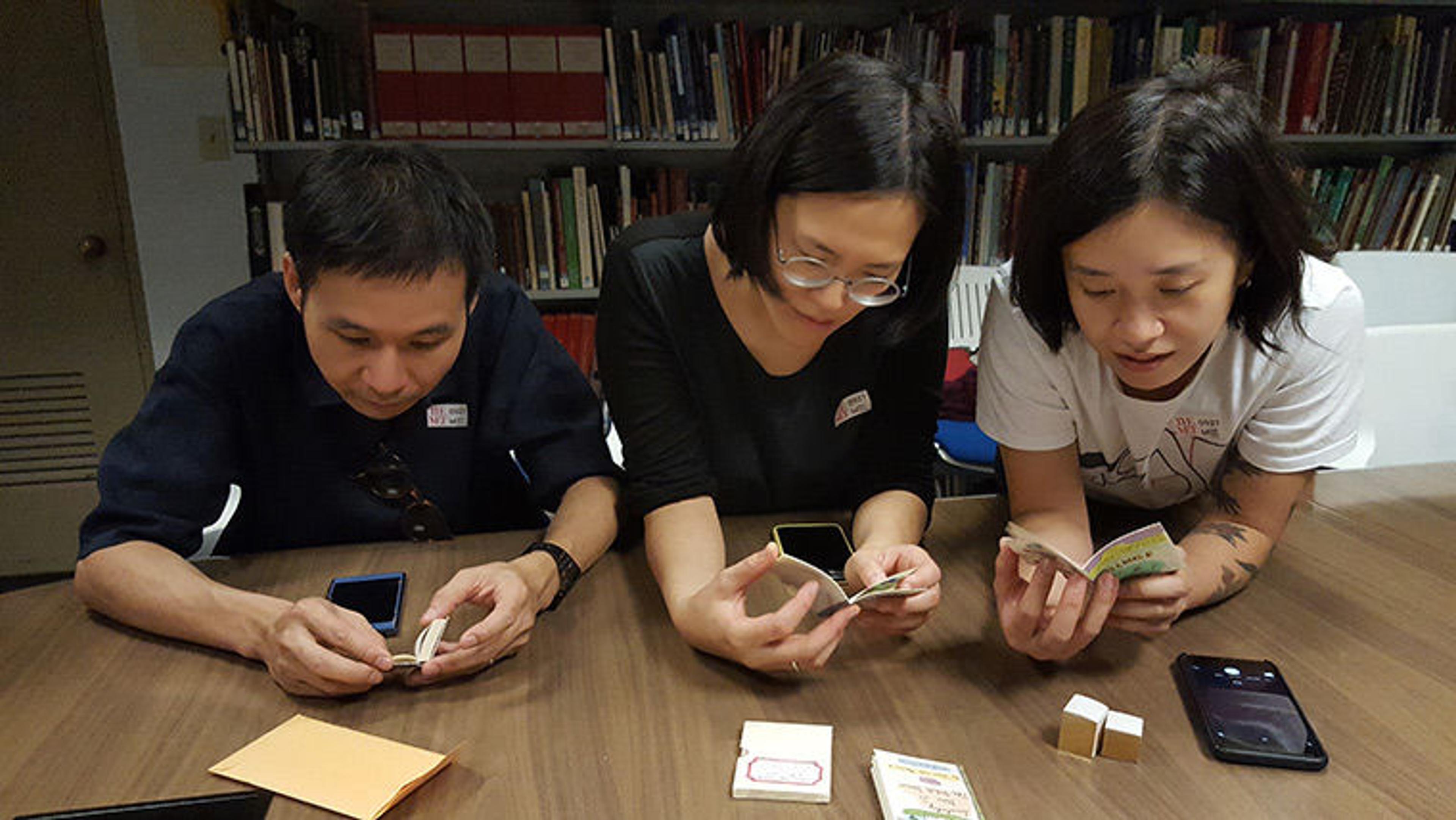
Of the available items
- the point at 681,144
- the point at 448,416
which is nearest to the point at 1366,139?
the point at 681,144

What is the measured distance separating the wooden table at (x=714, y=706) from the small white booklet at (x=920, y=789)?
0.06 feet

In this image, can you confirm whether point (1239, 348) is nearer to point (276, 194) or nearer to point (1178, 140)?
point (1178, 140)

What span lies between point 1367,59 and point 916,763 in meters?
3.69

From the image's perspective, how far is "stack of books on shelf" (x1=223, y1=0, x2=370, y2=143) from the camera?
8.86 feet

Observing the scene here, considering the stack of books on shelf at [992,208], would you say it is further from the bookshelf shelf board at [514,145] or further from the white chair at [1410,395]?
the white chair at [1410,395]

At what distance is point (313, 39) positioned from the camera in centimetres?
272

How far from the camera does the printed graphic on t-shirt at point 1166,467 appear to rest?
4.01 feet

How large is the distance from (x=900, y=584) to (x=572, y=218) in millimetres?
2293

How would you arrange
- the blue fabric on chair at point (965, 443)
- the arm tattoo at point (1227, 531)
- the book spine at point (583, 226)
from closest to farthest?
the arm tattoo at point (1227, 531), the blue fabric on chair at point (965, 443), the book spine at point (583, 226)

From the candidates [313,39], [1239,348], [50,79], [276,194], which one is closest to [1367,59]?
[1239,348]

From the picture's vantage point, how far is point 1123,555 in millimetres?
950

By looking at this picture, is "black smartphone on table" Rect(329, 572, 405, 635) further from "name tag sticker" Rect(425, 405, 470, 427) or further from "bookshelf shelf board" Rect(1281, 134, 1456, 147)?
"bookshelf shelf board" Rect(1281, 134, 1456, 147)

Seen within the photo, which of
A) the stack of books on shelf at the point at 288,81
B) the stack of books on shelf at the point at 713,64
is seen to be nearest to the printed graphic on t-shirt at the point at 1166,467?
the stack of books on shelf at the point at 713,64

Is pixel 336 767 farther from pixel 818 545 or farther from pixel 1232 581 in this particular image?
pixel 1232 581
